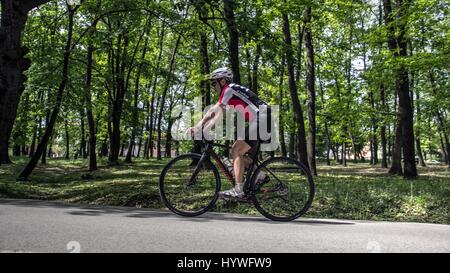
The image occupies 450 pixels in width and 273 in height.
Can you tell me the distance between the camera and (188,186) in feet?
22.2

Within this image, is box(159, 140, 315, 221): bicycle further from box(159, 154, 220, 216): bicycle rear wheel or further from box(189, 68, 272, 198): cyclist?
box(189, 68, 272, 198): cyclist

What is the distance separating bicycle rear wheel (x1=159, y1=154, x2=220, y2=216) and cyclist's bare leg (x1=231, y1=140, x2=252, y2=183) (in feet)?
1.09

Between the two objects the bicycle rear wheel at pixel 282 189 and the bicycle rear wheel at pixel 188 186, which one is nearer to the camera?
the bicycle rear wheel at pixel 282 189

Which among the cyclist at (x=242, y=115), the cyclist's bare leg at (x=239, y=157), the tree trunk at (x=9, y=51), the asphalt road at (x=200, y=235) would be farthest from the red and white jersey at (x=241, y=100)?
the tree trunk at (x=9, y=51)

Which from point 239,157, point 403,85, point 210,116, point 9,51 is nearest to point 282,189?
point 239,157

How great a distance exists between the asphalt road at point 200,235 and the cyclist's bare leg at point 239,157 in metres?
0.74

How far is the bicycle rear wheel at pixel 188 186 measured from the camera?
648cm

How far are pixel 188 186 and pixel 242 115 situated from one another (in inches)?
64.4

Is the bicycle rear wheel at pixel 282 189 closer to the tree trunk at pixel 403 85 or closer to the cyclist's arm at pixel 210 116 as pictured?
the cyclist's arm at pixel 210 116

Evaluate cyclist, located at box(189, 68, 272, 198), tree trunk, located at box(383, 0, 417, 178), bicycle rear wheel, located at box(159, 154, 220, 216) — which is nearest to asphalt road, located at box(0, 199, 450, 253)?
bicycle rear wheel, located at box(159, 154, 220, 216)

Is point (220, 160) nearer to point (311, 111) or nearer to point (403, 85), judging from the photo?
point (403, 85)

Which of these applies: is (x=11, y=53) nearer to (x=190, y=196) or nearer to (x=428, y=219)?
(x=190, y=196)
